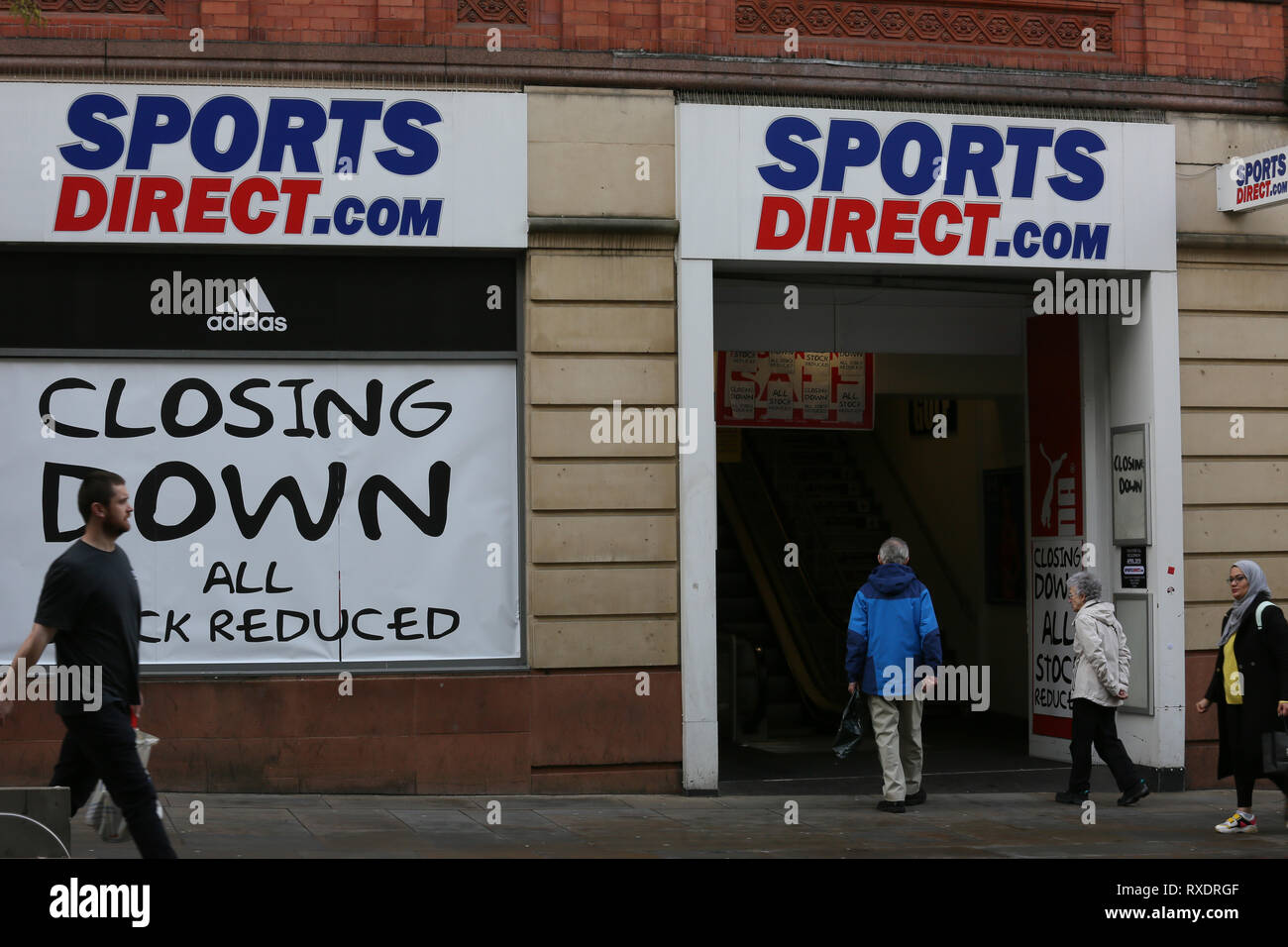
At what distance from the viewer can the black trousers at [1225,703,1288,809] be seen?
32.6ft

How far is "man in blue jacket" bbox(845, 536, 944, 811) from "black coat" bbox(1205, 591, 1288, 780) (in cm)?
202

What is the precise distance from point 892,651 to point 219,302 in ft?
18.2

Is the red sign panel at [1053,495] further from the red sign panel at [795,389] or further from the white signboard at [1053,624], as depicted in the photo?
the red sign panel at [795,389]

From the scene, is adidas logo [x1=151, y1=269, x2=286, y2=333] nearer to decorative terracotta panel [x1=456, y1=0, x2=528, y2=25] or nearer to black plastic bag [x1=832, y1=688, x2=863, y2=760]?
decorative terracotta panel [x1=456, y1=0, x2=528, y2=25]

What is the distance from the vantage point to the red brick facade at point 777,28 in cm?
1119

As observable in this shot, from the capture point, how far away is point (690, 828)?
9867 mm

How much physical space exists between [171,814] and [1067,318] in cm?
841

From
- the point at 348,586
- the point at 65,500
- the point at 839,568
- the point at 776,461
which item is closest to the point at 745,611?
the point at 839,568

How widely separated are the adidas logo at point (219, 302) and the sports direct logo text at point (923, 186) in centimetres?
380

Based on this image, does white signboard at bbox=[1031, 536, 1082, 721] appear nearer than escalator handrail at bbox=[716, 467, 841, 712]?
→ Yes

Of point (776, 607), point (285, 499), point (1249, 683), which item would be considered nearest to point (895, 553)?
point (1249, 683)

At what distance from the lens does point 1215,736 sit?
486 inches

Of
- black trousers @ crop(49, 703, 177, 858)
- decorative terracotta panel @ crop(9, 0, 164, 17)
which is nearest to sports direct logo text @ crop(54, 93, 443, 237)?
decorative terracotta panel @ crop(9, 0, 164, 17)

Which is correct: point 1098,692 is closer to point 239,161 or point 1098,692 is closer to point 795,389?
point 795,389
